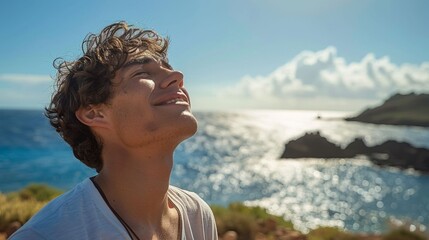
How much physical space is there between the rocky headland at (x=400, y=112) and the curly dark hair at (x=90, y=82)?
132883mm

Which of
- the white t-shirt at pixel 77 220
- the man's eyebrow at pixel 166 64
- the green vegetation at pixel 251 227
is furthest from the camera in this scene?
the green vegetation at pixel 251 227

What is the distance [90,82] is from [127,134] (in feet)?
1.00

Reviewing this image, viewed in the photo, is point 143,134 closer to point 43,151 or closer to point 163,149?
point 163,149

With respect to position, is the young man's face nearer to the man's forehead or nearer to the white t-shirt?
the man's forehead

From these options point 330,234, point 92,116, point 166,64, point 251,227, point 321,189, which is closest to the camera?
point 92,116

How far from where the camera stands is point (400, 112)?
449ft

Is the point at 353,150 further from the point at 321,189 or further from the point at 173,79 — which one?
the point at 173,79

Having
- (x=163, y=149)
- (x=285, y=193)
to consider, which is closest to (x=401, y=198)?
(x=285, y=193)

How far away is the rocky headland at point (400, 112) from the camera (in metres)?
126

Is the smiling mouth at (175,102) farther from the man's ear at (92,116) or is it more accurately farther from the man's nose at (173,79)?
the man's ear at (92,116)

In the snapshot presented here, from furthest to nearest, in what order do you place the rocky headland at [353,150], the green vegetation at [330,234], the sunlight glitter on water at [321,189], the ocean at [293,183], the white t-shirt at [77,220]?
the rocky headland at [353,150], the ocean at [293,183], the sunlight glitter on water at [321,189], the green vegetation at [330,234], the white t-shirt at [77,220]

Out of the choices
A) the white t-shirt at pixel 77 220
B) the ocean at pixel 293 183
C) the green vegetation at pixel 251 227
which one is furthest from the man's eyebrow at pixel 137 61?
the ocean at pixel 293 183

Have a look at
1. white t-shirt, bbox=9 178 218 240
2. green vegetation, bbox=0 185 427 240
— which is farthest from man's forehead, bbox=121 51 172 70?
green vegetation, bbox=0 185 427 240

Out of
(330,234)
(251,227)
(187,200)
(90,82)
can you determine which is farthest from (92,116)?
(330,234)
